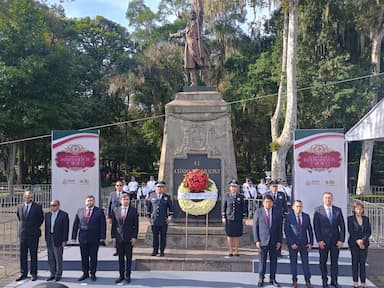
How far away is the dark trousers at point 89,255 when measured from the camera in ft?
27.9

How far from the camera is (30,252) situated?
8648 mm

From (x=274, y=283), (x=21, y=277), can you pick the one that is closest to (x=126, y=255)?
(x=21, y=277)

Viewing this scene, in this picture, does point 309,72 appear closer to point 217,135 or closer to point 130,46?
point 217,135

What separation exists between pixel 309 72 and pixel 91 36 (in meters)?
20.4

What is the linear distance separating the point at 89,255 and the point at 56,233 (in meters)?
0.71

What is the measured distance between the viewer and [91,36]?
39062mm

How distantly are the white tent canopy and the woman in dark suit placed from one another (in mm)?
6074

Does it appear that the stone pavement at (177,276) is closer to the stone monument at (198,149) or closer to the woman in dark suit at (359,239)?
the woman in dark suit at (359,239)

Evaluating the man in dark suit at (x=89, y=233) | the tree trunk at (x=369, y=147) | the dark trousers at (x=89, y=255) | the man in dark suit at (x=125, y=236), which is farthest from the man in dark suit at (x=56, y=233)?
the tree trunk at (x=369, y=147)

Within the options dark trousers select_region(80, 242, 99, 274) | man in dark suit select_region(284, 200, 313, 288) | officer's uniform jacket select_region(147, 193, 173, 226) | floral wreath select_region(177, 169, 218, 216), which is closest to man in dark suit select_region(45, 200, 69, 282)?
dark trousers select_region(80, 242, 99, 274)

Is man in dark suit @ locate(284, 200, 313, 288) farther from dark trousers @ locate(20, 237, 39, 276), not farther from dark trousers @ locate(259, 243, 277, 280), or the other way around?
dark trousers @ locate(20, 237, 39, 276)

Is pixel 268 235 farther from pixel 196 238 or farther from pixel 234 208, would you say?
pixel 196 238

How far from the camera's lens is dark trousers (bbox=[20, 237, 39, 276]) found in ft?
28.1

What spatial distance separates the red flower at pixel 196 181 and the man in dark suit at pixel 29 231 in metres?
3.26
